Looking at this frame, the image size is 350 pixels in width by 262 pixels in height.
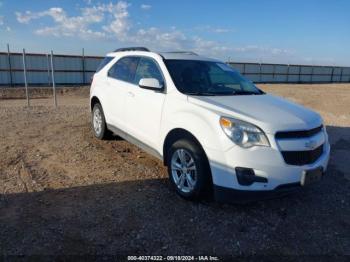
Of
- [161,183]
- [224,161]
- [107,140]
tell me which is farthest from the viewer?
[107,140]

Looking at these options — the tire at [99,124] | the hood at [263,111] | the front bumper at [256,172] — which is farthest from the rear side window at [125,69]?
the front bumper at [256,172]

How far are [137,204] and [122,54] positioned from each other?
117 inches

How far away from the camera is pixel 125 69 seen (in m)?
5.74

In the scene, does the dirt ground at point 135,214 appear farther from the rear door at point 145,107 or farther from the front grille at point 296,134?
the front grille at point 296,134

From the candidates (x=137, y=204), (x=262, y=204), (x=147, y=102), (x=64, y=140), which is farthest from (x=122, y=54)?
(x=262, y=204)

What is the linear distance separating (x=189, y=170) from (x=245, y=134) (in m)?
0.87

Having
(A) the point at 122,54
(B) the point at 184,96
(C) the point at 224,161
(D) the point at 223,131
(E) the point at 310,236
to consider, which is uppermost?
(A) the point at 122,54

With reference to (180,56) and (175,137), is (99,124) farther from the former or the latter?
(175,137)

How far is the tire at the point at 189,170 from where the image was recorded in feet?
12.6

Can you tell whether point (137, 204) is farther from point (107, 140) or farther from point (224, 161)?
point (107, 140)

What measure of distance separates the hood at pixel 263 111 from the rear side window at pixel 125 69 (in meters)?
1.61

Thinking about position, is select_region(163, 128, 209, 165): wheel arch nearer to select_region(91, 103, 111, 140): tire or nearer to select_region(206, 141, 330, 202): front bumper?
select_region(206, 141, 330, 202): front bumper

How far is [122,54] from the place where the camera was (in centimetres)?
604

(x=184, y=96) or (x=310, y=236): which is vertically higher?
(x=184, y=96)
